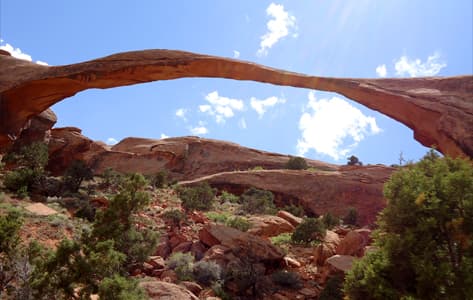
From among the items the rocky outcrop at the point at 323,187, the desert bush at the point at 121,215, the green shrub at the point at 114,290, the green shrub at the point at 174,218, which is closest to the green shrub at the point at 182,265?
the desert bush at the point at 121,215

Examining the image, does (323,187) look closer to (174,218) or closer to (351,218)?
(351,218)

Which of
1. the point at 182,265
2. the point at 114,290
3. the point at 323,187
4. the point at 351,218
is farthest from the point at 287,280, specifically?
the point at 323,187

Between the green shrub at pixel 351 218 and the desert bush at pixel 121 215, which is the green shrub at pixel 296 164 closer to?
the green shrub at pixel 351 218

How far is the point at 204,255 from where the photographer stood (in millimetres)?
10570

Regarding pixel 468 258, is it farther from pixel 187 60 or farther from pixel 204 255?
pixel 187 60

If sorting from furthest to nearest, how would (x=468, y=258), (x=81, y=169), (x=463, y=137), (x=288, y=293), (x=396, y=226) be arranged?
1. (x=81, y=169)
2. (x=463, y=137)
3. (x=288, y=293)
4. (x=396, y=226)
5. (x=468, y=258)

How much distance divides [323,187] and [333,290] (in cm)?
1568

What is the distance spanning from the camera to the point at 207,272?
9.27 meters

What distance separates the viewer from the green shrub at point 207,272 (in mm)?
9164

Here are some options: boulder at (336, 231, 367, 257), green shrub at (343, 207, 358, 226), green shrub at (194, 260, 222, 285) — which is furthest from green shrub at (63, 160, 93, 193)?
green shrub at (343, 207, 358, 226)

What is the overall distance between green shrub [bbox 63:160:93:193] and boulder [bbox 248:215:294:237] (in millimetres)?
8117

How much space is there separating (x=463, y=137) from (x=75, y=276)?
9.84m

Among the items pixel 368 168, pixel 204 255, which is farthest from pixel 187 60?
pixel 368 168

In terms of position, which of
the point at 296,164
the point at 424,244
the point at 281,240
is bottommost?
the point at 281,240
